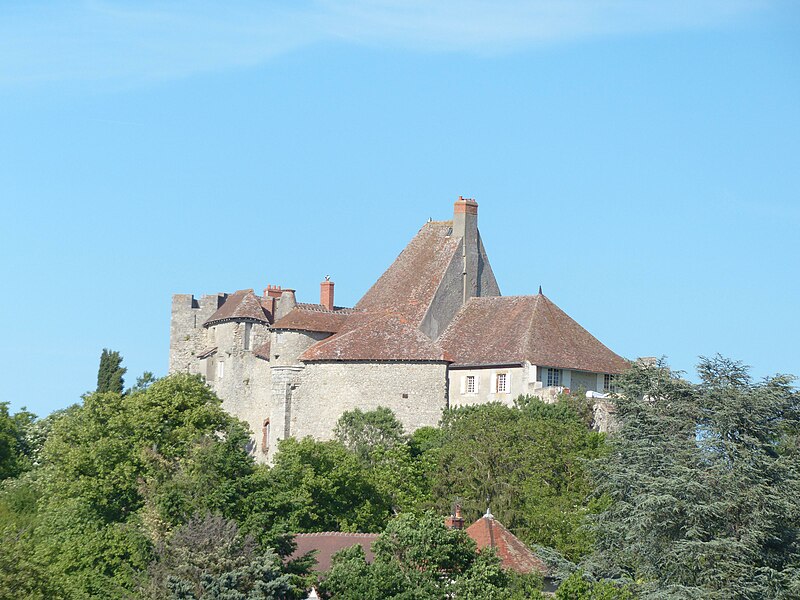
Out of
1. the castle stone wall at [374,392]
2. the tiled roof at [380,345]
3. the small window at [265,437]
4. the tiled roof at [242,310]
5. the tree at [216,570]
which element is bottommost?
the tree at [216,570]

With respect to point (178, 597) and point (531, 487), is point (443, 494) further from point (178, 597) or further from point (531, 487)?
point (178, 597)

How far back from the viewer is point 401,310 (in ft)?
249

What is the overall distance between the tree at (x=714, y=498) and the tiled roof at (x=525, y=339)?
1797cm

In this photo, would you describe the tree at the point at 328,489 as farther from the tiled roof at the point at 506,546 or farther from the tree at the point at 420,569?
the tree at the point at 420,569

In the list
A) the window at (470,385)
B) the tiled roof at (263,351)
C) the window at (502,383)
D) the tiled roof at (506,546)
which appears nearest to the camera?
the tiled roof at (506,546)

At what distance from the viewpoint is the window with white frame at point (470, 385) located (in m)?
71.4

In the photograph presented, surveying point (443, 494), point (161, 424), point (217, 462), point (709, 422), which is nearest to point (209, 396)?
point (161, 424)

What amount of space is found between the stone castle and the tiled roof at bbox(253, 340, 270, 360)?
0.08 m

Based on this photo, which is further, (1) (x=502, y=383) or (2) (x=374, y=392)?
(2) (x=374, y=392)

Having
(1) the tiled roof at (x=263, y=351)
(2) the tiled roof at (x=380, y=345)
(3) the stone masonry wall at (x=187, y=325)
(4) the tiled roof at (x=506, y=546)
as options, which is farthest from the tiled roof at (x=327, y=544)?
(3) the stone masonry wall at (x=187, y=325)

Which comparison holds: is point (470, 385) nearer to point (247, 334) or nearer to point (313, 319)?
point (313, 319)

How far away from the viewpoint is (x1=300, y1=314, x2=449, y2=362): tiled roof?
71812mm

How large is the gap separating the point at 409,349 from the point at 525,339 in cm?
421

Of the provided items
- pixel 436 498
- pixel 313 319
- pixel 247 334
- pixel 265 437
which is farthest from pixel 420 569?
pixel 247 334
